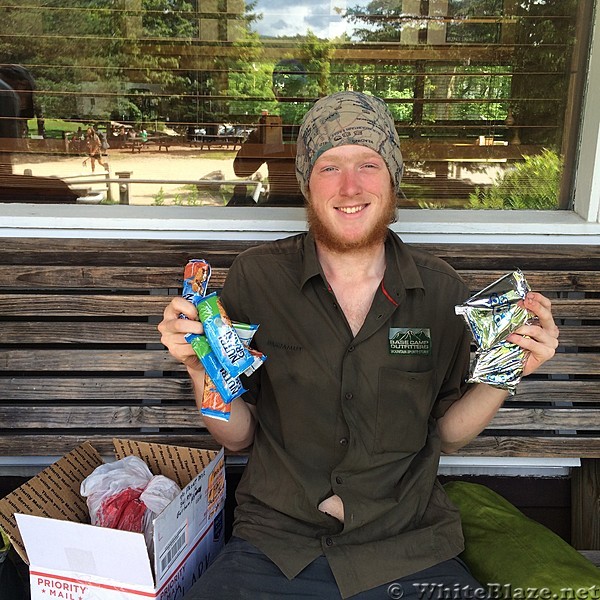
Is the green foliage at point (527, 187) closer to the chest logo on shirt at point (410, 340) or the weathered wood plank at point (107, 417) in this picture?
the chest logo on shirt at point (410, 340)

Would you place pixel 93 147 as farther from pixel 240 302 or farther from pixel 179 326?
pixel 179 326

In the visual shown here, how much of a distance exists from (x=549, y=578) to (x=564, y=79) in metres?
2.47

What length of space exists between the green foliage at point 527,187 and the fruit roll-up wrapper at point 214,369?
1851 millimetres

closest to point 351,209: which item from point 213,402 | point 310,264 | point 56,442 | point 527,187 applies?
point 310,264

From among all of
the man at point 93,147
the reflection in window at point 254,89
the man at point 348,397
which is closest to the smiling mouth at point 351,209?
the man at point 348,397

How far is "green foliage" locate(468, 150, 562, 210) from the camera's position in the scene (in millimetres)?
3014

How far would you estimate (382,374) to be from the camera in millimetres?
1785

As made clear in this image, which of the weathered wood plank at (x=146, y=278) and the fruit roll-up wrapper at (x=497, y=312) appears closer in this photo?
the fruit roll-up wrapper at (x=497, y=312)

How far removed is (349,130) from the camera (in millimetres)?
1785

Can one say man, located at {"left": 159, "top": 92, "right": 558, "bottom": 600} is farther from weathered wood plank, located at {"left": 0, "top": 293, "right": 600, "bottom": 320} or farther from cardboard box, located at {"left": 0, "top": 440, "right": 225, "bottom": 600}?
weathered wood plank, located at {"left": 0, "top": 293, "right": 600, "bottom": 320}

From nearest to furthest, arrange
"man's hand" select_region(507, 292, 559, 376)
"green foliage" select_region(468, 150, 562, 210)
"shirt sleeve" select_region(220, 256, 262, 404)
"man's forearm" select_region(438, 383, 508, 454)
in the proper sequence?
"man's hand" select_region(507, 292, 559, 376) < "man's forearm" select_region(438, 383, 508, 454) < "shirt sleeve" select_region(220, 256, 262, 404) < "green foliage" select_region(468, 150, 562, 210)

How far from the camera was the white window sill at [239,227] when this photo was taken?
2.56m

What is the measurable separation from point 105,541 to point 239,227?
132cm

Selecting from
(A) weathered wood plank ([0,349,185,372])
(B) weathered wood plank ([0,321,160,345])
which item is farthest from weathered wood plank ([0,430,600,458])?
(B) weathered wood plank ([0,321,160,345])
